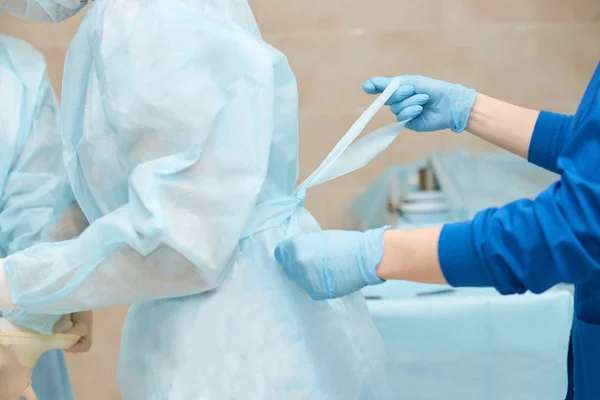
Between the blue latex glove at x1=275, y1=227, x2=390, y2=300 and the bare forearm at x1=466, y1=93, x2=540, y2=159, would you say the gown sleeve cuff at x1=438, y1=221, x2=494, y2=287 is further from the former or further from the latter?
the bare forearm at x1=466, y1=93, x2=540, y2=159

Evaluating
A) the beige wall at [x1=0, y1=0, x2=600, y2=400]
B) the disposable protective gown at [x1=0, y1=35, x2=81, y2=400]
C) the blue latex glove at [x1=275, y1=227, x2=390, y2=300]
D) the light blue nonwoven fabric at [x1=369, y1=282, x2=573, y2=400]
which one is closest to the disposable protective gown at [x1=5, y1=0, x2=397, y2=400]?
the blue latex glove at [x1=275, y1=227, x2=390, y2=300]

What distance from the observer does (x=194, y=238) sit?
31.9 inches

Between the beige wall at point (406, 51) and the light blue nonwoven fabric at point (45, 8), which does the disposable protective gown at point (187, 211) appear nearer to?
the light blue nonwoven fabric at point (45, 8)

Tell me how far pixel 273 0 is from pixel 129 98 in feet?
5.50

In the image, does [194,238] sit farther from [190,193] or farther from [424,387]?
[424,387]

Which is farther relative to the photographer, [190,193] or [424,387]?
[424,387]

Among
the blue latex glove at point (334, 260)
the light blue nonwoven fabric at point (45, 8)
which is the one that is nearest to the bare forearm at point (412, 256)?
the blue latex glove at point (334, 260)

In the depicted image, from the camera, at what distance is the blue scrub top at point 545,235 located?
729 mm

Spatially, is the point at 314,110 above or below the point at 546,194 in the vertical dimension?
below

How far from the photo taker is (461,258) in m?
0.79

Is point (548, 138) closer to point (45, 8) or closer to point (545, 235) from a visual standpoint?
point (545, 235)

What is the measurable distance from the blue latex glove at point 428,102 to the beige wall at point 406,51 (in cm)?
121

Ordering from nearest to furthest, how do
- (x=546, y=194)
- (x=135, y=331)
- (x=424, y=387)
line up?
1. (x=546, y=194)
2. (x=135, y=331)
3. (x=424, y=387)

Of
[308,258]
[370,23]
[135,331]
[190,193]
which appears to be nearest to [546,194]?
[308,258]
